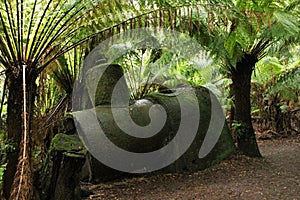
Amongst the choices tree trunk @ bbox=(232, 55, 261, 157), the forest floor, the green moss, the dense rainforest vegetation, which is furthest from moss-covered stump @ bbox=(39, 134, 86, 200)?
tree trunk @ bbox=(232, 55, 261, 157)

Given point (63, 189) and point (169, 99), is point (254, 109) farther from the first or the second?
point (63, 189)

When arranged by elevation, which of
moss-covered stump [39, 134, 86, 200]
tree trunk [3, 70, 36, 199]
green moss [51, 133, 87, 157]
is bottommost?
moss-covered stump [39, 134, 86, 200]

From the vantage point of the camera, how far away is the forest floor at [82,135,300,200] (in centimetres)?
323

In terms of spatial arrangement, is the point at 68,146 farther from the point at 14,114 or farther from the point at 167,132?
the point at 167,132

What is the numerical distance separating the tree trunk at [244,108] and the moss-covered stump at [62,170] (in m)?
3.11

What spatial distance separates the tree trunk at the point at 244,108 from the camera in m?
5.01

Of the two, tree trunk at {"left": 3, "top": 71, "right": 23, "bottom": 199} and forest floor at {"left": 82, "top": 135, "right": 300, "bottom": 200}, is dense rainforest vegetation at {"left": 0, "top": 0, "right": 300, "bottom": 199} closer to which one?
tree trunk at {"left": 3, "top": 71, "right": 23, "bottom": 199}

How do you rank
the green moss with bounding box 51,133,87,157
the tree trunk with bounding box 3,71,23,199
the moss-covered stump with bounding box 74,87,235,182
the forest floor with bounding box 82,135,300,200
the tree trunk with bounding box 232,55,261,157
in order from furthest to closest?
the tree trunk with bounding box 232,55,261,157
the moss-covered stump with bounding box 74,87,235,182
the forest floor with bounding box 82,135,300,200
the green moss with bounding box 51,133,87,157
the tree trunk with bounding box 3,71,23,199

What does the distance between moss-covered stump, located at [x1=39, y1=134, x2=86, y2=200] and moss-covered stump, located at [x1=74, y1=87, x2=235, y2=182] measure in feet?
3.05

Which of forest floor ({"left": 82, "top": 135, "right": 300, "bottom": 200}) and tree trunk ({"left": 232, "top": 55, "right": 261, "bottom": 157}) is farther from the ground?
tree trunk ({"left": 232, "top": 55, "right": 261, "bottom": 157})

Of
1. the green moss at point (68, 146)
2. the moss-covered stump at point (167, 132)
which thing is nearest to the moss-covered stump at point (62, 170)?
the green moss at point (68, 146)

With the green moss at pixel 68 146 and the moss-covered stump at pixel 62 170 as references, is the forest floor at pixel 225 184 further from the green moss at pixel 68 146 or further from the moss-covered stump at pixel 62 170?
the green moss at pixel 68 146

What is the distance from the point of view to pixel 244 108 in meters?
5.12

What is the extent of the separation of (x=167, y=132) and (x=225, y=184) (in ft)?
3.74
